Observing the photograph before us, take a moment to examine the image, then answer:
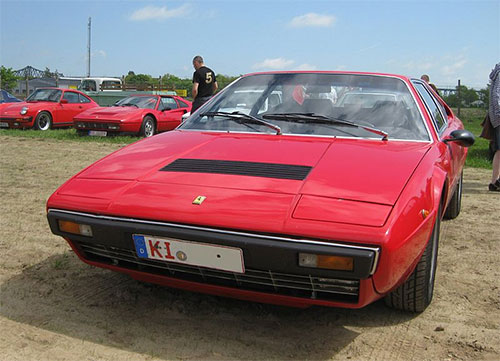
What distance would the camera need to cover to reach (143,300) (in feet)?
8.29

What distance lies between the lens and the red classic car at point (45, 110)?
487 inches

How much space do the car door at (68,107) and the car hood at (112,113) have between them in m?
2.18

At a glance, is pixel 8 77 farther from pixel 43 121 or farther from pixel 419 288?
pixel 419 288

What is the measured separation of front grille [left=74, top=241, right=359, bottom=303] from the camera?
1962 millimetres

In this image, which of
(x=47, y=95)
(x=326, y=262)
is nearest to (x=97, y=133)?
(x=47, y=95)

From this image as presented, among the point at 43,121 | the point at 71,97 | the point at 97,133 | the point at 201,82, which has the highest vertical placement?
the point at 201,82

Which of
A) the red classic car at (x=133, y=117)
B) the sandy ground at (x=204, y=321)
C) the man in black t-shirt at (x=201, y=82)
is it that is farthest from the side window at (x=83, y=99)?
the sandy ground at (x=204, y=321)

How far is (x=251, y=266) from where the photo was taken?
1.93 meters

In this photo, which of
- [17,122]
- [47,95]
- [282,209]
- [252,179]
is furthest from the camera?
[47,95]

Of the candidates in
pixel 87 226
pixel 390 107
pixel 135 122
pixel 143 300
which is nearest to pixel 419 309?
pixel 390 107

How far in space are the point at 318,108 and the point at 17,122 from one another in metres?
11.3

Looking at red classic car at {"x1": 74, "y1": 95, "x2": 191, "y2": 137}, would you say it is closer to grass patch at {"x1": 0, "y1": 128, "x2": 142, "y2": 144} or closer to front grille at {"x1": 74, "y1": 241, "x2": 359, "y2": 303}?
grass patch at {"x1": 0, "y1": 128, "x2": 142, "y2": 144}

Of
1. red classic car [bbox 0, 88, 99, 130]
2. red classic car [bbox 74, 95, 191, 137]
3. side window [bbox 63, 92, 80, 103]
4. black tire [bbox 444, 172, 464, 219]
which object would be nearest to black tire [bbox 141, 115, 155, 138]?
red classic car [bbox 74, 95, 191, 137]

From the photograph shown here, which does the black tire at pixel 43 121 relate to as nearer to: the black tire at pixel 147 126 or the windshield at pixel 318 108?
the black tire at pixel 147 126
